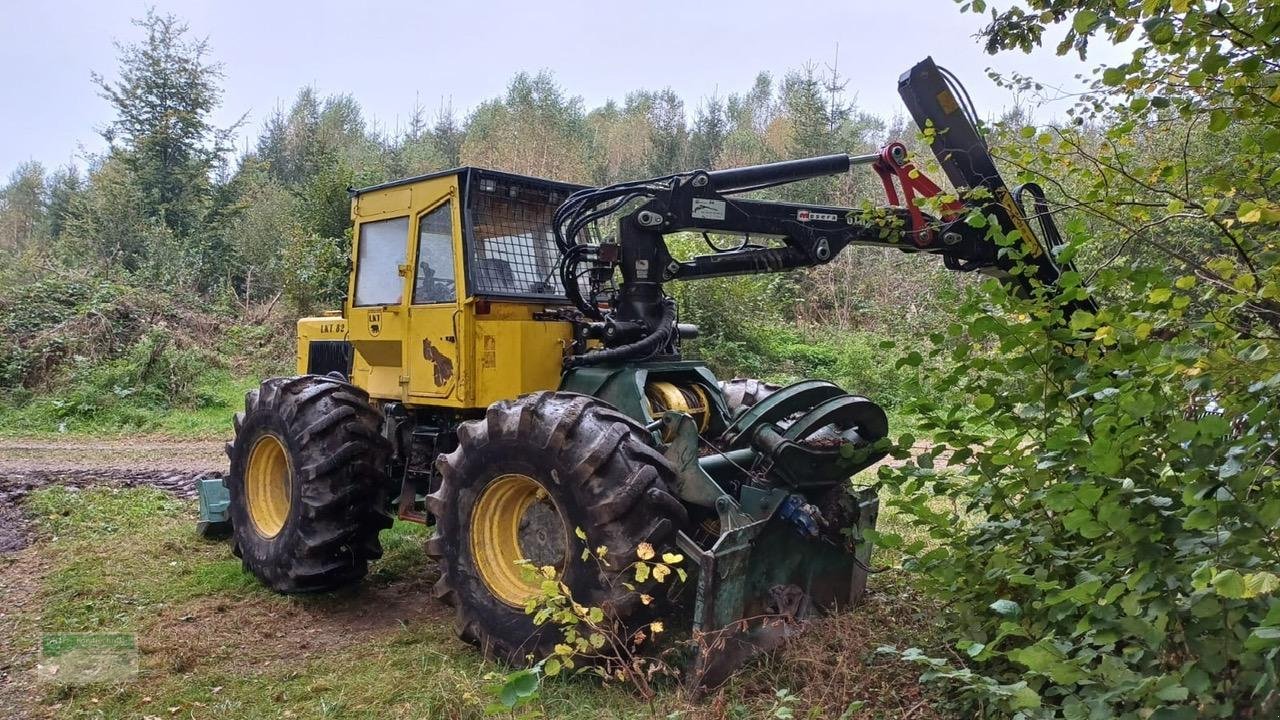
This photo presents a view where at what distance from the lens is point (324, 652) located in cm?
455

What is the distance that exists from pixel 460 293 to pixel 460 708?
7.47 feet

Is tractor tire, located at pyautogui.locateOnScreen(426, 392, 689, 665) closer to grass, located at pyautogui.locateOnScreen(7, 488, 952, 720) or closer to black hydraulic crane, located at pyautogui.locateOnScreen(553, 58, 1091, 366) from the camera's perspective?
grass, located at pyautogui.locateOnScreen(7, 488, 952, 720)

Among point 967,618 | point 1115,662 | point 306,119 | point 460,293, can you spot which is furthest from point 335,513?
point 306,119

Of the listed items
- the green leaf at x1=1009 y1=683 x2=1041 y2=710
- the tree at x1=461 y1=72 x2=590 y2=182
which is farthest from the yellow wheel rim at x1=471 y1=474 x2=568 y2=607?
the tree at x1=461 y1=72 x2=590 y2=182

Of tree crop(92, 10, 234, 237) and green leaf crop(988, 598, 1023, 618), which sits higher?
tree crop(92, 10, 234, 237)

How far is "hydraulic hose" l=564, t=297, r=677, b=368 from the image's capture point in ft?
15.5

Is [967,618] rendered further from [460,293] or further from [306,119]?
[306,119]

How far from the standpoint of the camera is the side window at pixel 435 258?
203 inches

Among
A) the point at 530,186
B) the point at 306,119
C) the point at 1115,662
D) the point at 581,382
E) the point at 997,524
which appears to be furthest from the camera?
the point at 306,119

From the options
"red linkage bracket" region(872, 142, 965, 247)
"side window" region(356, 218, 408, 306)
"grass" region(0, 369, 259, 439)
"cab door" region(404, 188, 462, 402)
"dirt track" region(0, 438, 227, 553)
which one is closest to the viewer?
"red linkage bracket" region(872, 142, 965, 247)

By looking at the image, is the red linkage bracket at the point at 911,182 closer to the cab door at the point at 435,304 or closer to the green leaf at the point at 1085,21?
the green leaf at the point at 1085,21

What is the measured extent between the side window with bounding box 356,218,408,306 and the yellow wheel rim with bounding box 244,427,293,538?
1.14m

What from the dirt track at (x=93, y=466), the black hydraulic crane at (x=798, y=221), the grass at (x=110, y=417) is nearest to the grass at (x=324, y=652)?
the dirt track at (x=93, y=466)

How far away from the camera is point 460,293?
194 inches
